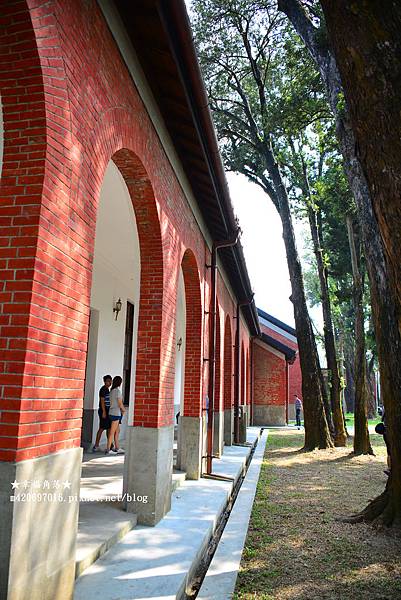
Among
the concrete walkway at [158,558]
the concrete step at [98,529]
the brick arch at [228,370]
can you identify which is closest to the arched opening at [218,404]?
the brick arch at [228,370]

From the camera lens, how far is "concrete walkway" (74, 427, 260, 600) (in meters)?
3.11

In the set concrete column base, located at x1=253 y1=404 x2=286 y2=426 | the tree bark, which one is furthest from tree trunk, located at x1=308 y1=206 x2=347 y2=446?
the tree bark

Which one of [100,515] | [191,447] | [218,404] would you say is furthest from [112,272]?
[100,515]

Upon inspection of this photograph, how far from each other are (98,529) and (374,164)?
11.9 feet

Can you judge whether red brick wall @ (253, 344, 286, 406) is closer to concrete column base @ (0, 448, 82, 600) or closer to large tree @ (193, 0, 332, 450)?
large tree @ (193, 0, 332, 450)

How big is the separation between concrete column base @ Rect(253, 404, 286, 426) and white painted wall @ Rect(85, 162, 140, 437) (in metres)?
14.3

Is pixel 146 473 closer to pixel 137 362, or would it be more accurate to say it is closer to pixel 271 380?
pixel 137 362

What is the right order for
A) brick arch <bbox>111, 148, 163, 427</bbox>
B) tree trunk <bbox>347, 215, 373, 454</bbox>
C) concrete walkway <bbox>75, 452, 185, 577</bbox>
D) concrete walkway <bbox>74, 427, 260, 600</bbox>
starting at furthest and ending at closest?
1. tree trunk <bbox>347, 215, 373, 454</bbox>
2. brick arch <bbox>111, 148, 163, 427</bbox>
3. concrete walkway <bbox>75, 452, 185, 577</bbox>
4. concrete walkway <bbox>74, 427, 260, 600</bbox>

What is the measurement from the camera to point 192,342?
7680 mm

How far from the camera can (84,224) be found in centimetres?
310

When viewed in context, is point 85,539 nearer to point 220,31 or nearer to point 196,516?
point 196,516

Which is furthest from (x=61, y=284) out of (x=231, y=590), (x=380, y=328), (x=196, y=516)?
(x=380, y=328)

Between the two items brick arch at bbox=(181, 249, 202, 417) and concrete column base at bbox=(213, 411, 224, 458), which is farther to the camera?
concrete column base at bbox=(213, 411, 224, 458)

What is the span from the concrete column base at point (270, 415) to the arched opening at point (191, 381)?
1646cm
